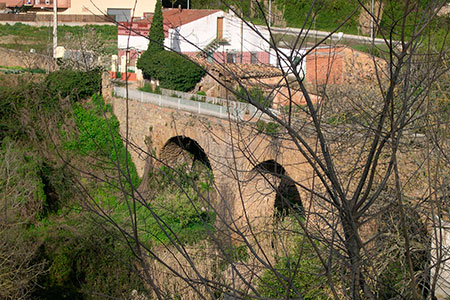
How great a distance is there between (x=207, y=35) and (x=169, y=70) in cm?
164

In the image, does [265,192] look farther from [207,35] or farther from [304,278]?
[207,35]

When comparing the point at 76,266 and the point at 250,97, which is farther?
the point at 76,266

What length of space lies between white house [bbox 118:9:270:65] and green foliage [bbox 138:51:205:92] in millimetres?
804

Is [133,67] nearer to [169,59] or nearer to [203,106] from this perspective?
[169,59]

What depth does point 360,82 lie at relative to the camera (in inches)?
428

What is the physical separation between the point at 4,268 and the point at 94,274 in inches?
111

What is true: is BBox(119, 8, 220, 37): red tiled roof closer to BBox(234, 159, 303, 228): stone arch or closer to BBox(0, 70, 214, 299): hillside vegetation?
BBox(234, 159, 303, 228): stone arch

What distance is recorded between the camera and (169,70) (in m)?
17.7

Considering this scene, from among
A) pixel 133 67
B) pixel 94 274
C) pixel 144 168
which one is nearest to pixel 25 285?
pixel 94 274

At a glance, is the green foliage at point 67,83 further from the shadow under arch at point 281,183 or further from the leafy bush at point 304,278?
the leafy bush at point 304,278

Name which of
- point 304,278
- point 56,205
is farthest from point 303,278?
point 56,205

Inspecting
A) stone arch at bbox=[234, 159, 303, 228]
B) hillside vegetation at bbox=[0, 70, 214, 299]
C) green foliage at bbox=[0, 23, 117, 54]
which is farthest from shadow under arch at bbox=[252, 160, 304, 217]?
green foliage at bbox=[0, 23, 117, 54]

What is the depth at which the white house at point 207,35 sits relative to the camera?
2936mm

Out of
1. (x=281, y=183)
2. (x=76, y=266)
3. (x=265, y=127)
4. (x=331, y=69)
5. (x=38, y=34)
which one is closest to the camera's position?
(x=331, y=69)
